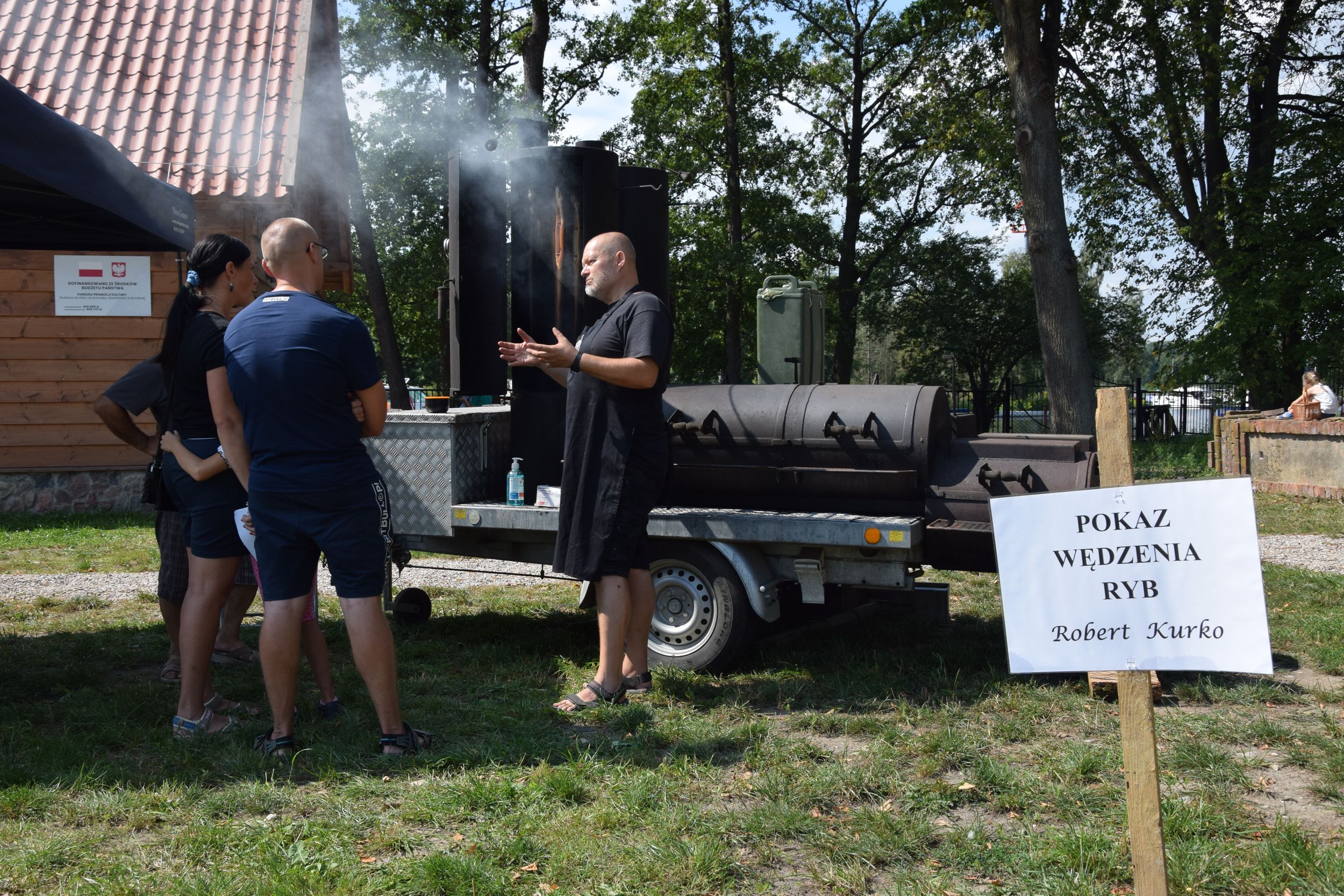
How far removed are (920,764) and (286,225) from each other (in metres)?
2.98

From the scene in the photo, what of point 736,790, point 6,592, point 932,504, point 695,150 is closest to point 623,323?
point 932,504

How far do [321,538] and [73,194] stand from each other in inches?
72.8

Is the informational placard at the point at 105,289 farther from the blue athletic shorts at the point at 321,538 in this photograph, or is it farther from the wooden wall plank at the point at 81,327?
the blue athletic shorts at the point at 321,538

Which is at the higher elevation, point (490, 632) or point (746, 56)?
point (746, 56)

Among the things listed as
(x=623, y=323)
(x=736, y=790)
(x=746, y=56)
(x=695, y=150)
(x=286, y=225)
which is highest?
(x=746, y=56)

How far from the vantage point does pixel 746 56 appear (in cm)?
2680

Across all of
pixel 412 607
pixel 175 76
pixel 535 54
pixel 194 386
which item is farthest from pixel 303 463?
pixel 535 54

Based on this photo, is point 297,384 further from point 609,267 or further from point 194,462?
point 609,267

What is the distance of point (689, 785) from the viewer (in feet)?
11.9

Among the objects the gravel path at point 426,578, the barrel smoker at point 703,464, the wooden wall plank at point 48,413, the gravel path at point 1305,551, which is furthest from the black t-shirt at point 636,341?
the wooden wall plank at point 48,413

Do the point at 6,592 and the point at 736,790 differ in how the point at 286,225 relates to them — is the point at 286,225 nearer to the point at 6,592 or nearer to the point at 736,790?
the point at 736,790

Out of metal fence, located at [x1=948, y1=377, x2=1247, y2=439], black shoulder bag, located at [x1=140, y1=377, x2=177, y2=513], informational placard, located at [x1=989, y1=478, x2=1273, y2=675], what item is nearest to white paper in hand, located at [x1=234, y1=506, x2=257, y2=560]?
black shoulder bag, located at [x1=140, y1=377, x2=177, y2=513]

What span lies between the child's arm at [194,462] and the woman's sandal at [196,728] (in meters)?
0.94

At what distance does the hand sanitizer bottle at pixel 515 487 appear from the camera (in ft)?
18.6
